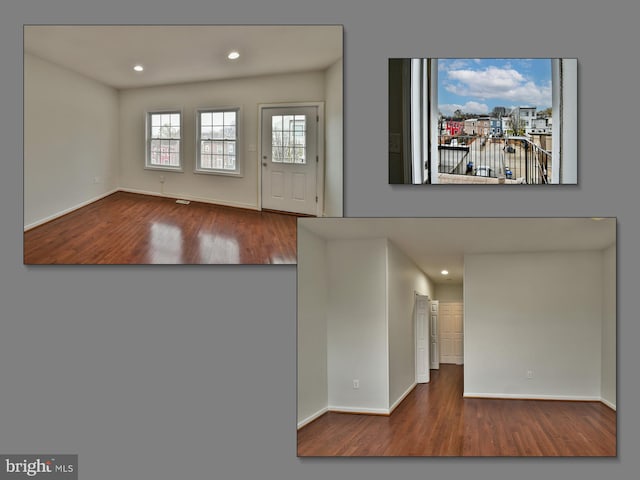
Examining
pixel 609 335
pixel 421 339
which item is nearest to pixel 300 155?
pixel 421 339

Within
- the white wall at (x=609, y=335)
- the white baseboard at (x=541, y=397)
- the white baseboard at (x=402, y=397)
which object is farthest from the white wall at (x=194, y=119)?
the white wall at (x=609, y=335)

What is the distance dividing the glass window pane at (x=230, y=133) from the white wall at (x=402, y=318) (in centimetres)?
111

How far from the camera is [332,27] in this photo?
14.3ft

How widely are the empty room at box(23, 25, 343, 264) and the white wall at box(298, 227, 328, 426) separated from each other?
0.09 meters

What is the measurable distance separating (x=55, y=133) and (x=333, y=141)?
1523mm

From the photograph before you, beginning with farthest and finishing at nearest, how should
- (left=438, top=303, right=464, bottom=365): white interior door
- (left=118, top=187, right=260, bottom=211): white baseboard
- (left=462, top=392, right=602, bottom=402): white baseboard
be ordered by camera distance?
1. (left=118, top=187, right=260, bottom=211): white baseboard
2. (left=438, top=303, right=464, bottom=365): white interior door
3. (left=462, top=392, right=602, bottom=402): white baseboard

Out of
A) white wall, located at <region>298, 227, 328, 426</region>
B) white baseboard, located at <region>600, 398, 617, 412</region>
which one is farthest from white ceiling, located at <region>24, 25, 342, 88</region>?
white baseboard, located at <region>600, 398, 617, 412</region>

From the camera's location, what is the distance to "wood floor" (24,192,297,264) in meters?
4.36

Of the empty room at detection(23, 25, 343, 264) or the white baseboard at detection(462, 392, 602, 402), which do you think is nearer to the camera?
the white baseboard at detection(462, 392, 602, 402)

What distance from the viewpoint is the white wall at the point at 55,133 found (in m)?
4.33

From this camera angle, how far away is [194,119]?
438 centimetres

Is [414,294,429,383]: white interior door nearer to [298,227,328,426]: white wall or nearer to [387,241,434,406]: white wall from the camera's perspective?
[387,241,434,406]: white wall

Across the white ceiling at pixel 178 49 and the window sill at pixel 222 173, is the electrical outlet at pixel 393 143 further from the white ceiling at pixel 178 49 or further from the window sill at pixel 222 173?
the window sill at pixel 222 173

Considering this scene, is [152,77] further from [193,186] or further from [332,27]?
[332,27]
